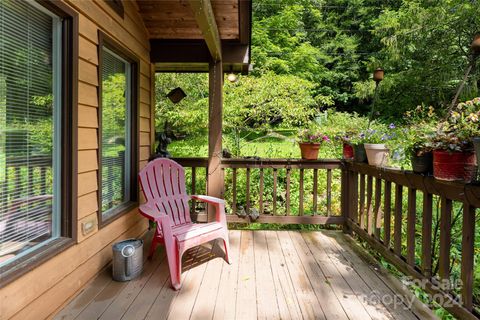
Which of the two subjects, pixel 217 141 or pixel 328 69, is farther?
pixel 328 69

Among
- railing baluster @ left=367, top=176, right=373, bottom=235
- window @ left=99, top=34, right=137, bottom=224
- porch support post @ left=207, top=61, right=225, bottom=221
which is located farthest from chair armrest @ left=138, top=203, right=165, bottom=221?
railing baluster @ left=367, top=176, right=373, bottom=235

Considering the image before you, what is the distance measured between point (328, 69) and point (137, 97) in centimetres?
1067

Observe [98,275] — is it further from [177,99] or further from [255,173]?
[255,173]

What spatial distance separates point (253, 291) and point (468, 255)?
53.7 inches

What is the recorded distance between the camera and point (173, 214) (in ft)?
9.56

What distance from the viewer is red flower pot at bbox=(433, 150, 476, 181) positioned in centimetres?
171

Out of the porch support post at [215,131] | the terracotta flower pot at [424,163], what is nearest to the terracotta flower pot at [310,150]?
the porch support post at [215,131]

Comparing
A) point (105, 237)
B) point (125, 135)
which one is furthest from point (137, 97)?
point (105, 237)

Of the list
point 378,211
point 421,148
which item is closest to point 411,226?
point 378,211

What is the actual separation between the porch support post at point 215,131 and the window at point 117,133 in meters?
0.87

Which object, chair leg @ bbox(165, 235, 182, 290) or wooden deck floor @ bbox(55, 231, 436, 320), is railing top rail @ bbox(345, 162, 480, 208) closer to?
wooden deck floor @ bbox(55, 231, 436, 320)

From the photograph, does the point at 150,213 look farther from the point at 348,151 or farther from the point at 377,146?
the point at 348,151

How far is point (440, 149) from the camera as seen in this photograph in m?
1.81

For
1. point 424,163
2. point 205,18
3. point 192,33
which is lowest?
point 424,163
